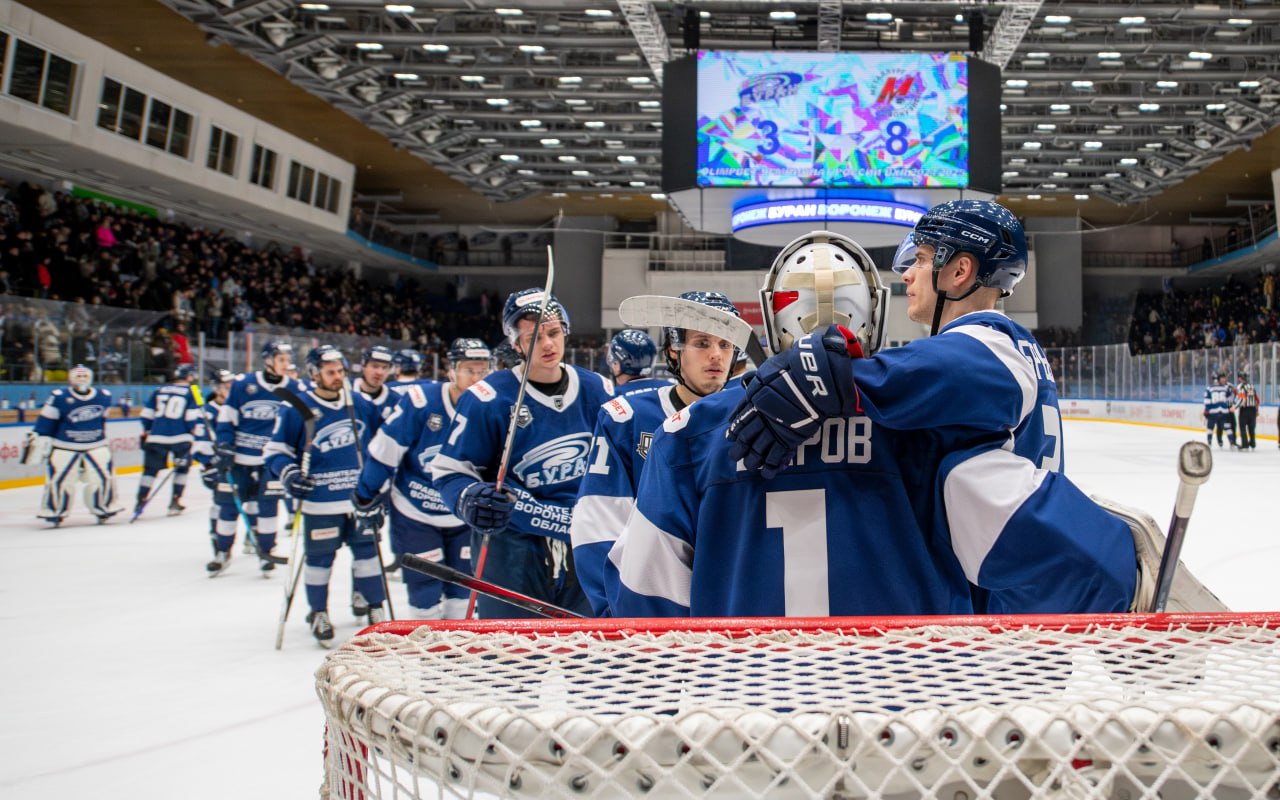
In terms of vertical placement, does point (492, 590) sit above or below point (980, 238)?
below

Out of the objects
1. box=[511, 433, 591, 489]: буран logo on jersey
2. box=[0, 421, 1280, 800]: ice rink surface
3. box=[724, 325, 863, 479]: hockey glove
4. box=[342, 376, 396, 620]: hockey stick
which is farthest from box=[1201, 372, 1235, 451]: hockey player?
box=[724, 325, 863, 479]: hockey glove

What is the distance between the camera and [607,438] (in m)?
2.53

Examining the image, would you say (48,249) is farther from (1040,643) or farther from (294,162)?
(1040,643)

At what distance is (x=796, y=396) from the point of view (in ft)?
3.93

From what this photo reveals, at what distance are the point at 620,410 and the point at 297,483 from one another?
297 centimetres

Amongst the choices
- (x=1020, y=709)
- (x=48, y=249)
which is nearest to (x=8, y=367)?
(x=48, y=249)

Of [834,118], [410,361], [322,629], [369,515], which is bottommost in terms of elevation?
[322,629]

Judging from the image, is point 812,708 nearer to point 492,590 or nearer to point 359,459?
point 492,590

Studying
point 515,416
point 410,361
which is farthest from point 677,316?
point 410,361

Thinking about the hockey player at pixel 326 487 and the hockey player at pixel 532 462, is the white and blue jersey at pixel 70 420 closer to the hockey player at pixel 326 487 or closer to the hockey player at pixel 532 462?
the hockey player at pixel 326 487

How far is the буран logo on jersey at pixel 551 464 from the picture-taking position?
343 cm

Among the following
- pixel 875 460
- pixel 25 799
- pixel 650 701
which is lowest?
pixel 25 799

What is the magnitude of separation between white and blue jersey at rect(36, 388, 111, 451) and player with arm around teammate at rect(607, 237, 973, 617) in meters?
9.68

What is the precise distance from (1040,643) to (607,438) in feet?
5.68
